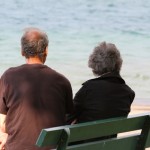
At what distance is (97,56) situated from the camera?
13.2 ft

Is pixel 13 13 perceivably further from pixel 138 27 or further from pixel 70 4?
pixel 138 27

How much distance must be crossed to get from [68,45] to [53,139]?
43.8 feet

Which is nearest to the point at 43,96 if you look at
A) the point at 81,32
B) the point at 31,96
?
the point at 31,96

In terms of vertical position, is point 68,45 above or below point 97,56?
below

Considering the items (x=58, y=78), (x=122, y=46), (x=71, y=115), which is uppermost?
(x=58, y=78)

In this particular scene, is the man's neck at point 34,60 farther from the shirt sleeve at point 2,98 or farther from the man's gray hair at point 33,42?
the shirt sleeve at point 2,98

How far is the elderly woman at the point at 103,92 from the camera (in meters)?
3.96

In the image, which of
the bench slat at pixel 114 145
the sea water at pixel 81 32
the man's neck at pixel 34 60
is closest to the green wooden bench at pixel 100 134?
the bench slat at pixel 114 145

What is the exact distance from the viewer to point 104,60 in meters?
4.02

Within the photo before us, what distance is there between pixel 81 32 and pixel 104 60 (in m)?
15.1

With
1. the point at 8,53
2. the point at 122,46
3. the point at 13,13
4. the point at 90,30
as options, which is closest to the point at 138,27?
the point at 90,30

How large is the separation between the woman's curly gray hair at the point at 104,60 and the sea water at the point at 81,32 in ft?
17.6

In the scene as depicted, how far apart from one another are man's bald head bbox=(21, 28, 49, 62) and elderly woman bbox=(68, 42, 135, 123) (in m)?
0.36

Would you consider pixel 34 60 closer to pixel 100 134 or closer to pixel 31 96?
pixel 31 96
